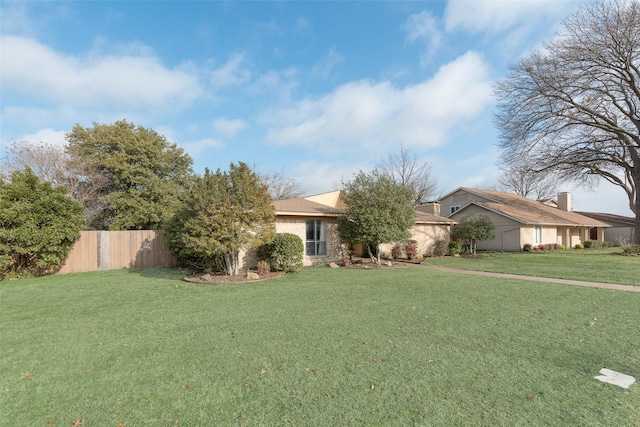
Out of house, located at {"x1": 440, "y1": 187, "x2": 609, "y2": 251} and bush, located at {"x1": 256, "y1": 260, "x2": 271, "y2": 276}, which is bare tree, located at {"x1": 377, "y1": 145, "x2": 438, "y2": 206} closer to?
house, located at {"x1": 440, "y1": 187, "x2": 609, "y2": 251}

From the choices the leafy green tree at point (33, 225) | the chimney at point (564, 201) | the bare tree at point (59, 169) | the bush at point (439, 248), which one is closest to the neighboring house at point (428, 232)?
the bush at point (439, 248)

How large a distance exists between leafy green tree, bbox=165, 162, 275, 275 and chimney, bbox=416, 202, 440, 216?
14.2 m

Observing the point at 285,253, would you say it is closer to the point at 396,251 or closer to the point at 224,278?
the point at 224,278

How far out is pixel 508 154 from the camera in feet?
73.6

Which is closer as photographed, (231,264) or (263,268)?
(231,264)

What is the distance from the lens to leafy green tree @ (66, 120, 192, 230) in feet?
65.0

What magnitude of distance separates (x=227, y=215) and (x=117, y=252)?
689 centimetres

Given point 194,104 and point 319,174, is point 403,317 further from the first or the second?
point 319,174

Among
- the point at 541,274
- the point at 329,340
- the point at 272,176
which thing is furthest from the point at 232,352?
the point at 272,176

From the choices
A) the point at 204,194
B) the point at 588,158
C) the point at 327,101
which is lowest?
the point at 204,194

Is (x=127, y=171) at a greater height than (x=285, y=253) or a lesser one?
greater

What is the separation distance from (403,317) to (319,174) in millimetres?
33778

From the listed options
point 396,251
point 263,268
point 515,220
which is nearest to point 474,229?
point 396,251

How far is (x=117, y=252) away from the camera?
13.2 metres
